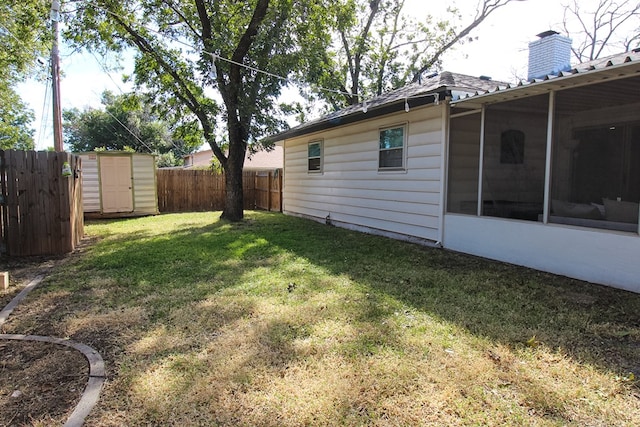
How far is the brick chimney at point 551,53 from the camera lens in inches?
251

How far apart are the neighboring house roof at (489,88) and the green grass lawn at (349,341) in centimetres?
236

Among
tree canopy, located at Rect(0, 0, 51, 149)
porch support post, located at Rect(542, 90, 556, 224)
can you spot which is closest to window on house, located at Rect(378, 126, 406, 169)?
porch support post, located at Rect(542, 90, 556, 224)

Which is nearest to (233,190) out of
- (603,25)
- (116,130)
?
(603,25)

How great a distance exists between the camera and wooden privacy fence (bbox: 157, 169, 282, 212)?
15141 millimetres

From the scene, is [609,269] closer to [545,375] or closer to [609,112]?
[609,112]

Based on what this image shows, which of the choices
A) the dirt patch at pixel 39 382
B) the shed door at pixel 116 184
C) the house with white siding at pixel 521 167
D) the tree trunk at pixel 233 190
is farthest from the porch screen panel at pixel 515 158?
the shed door at pixel 116 184

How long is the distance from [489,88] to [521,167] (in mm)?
2127

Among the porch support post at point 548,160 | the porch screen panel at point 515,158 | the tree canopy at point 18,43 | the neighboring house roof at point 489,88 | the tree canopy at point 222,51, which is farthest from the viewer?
the tree canopy at point 18,43

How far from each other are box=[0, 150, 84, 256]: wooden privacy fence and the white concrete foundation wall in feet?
22.1

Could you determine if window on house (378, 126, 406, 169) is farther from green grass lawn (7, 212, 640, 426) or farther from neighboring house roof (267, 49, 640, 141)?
green grass lawn (7, 212, 640, 426)

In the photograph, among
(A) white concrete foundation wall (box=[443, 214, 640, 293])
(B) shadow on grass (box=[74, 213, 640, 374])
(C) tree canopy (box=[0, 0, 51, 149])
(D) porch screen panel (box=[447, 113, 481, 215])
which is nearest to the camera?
(B) shadow on grass (box=[74, 213, 640, 374])

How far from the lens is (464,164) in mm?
6543

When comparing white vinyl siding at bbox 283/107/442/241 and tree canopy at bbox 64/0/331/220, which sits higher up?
tree canopy at bbox 64/0/331/220

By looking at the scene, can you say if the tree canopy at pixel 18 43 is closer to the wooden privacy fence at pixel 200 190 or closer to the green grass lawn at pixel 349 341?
the wooden privacy fence at pixel 200 190
